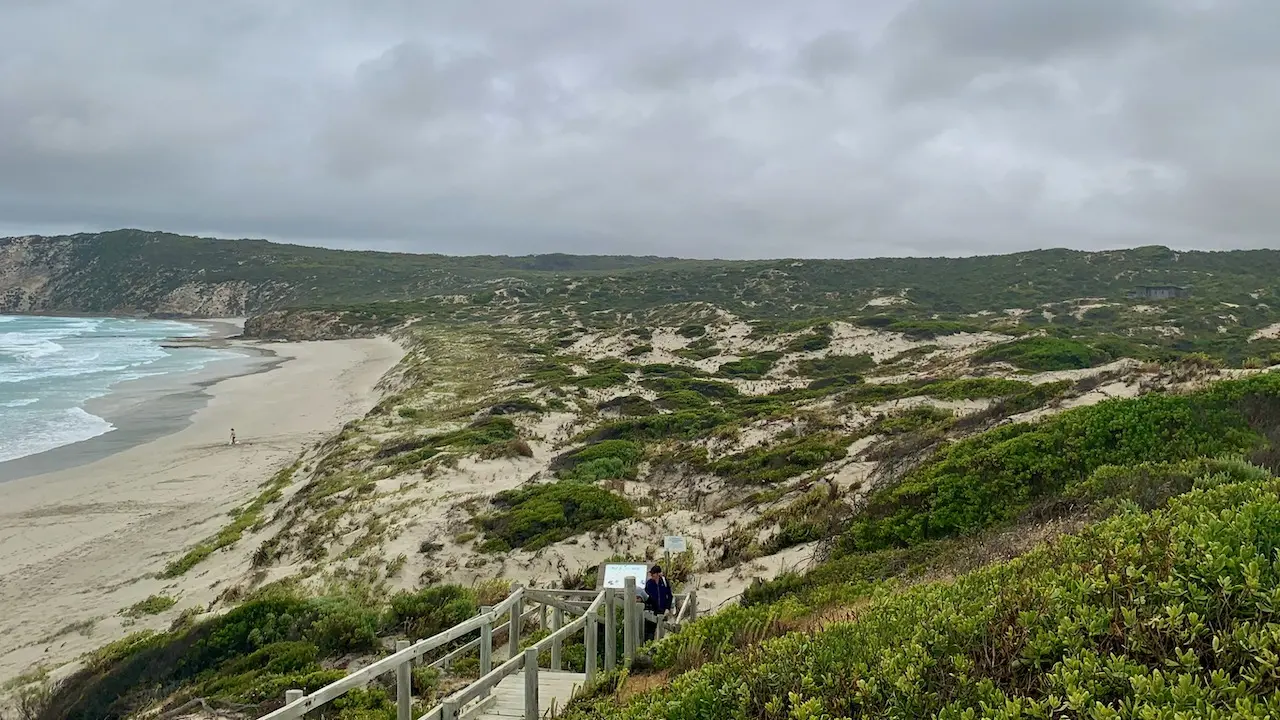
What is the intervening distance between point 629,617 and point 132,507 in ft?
66.7

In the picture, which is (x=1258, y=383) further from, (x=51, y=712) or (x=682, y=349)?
(x=682, y=349)

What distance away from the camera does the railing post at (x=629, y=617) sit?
311 inches

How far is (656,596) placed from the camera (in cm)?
902

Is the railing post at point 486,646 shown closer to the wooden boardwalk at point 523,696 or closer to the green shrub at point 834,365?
the wooden boardwalk at point 523,696

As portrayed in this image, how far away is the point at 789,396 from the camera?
27109mm

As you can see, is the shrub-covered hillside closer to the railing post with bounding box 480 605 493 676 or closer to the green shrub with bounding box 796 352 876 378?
the railing post with bounding box 480 605 493 676

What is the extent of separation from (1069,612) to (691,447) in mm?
15676

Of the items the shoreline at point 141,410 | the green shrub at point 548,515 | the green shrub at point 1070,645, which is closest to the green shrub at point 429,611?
the green shrub at point 548,515

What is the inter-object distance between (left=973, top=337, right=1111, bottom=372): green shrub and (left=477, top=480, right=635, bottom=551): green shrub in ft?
64.7

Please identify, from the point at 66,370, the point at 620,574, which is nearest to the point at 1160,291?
the point at 620,574

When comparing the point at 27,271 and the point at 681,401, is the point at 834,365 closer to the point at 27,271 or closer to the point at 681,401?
the point at 681,401

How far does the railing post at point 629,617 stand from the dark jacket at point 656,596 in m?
0.89

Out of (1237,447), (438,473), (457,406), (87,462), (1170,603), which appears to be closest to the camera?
(1170,603)

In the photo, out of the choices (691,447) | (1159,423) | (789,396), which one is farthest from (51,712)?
(789,396)
